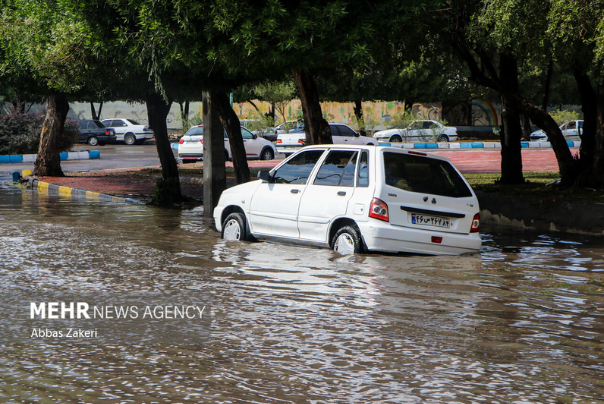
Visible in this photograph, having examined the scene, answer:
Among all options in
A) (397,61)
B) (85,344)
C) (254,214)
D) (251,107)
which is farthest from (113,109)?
(85,344)

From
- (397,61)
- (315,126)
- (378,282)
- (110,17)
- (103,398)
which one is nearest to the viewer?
(103,398)

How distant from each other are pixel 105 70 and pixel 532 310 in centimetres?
1084

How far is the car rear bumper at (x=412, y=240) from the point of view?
8977 mm

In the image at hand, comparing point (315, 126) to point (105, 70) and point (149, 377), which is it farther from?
point (149, 377)

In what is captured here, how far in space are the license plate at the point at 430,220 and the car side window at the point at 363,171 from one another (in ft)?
2.26

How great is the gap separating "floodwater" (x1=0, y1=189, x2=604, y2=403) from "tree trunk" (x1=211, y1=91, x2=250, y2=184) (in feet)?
18.8

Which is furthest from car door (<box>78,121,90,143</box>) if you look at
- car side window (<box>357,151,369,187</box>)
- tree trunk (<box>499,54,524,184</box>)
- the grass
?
car side window (<box>357,151,369,187</box>)

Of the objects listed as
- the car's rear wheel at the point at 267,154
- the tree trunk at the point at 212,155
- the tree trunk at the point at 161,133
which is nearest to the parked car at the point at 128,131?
the car's rear wheel at the point at 267,154

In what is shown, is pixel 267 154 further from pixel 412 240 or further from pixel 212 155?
pixel 412 240

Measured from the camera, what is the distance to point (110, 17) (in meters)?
13.2

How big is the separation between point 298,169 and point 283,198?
45cm

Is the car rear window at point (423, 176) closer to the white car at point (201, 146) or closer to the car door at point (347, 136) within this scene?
the white car at point (201, 146)

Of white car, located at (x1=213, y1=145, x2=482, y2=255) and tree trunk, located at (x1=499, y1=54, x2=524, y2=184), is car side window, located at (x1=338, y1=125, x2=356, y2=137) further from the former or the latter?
white car, located at (x1=213, y1=145, x2=482, y2=255)

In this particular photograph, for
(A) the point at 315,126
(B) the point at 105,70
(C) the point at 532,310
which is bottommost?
(C) the point at 532,310
